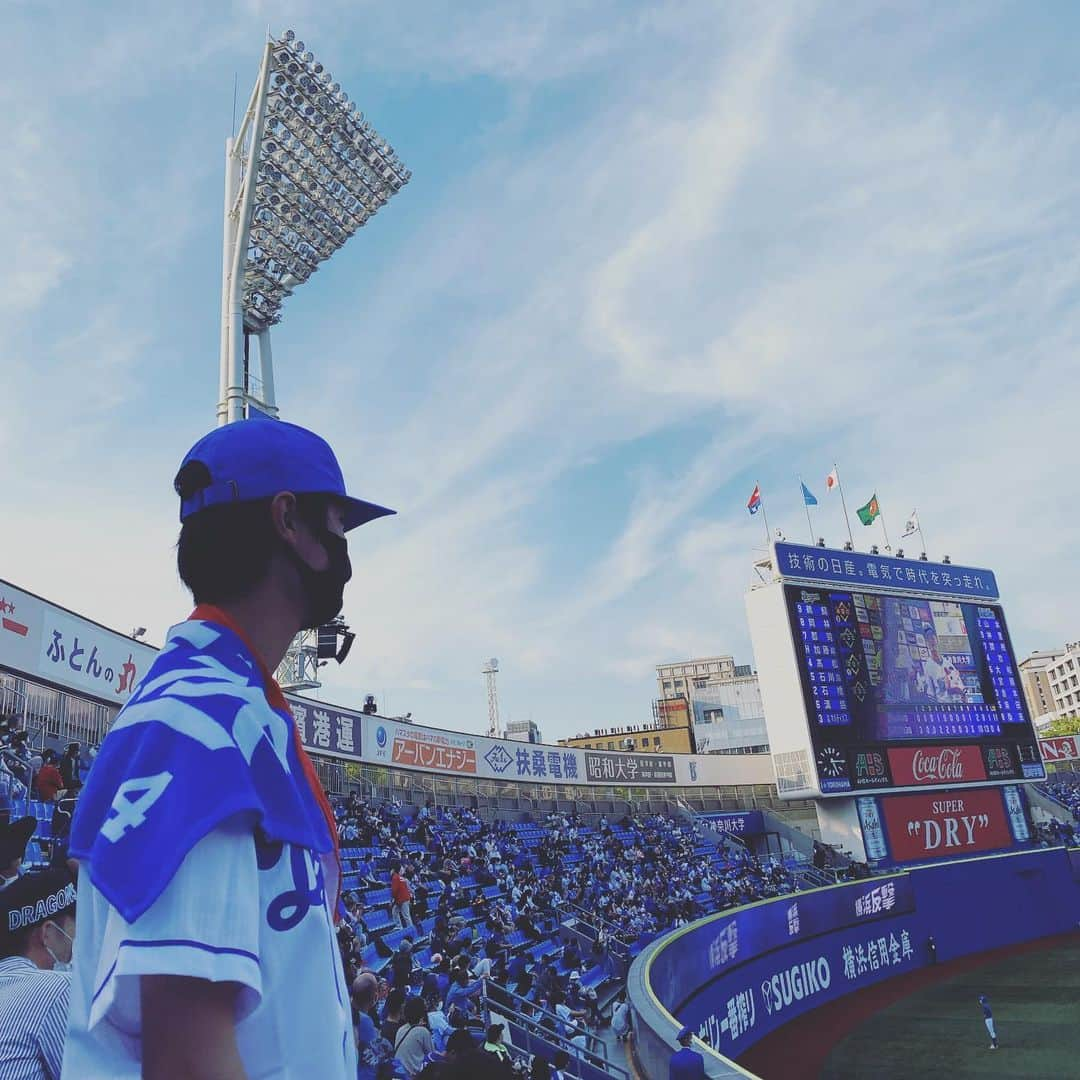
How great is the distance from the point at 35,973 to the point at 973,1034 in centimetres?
1982

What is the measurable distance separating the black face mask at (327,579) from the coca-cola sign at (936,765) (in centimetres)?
3009

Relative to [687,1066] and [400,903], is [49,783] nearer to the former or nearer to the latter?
[400,903]

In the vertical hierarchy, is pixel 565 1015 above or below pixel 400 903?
below

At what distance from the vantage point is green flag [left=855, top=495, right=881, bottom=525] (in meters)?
33.2

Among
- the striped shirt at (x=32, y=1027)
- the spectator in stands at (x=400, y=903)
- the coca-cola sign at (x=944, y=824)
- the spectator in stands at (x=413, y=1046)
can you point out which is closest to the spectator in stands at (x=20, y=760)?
the spectator in stands at (x=400, y=903)

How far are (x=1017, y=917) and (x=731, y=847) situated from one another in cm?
917

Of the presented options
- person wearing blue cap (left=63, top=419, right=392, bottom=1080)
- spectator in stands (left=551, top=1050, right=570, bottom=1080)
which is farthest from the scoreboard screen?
person wearing blue cap (left=63, top=419, right=392, bottom=1080)

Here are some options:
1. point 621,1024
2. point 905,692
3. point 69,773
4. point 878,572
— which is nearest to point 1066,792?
point 905,692

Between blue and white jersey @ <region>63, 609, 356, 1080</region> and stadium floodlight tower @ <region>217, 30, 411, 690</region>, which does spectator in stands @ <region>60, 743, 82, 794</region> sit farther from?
blue and white jersey @ <region>63, 609, 356, 1080</region>

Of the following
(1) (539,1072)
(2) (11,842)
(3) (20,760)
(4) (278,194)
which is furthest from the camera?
(4) (278,194)

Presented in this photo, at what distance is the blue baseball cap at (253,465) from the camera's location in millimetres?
1392

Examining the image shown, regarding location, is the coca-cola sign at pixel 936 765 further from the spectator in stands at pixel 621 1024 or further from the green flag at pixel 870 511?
the spectator in stands at pixel 621 1024

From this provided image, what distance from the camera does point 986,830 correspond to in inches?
1192

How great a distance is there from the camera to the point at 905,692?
2880 cm
